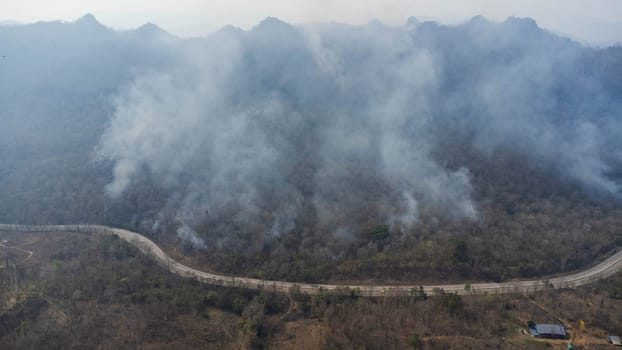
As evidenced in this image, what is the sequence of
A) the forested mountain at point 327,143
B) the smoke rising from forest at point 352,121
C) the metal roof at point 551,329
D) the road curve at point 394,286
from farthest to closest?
1. the smoke rising from forest at point 352,121
2. the forested mountain at point 327,143
3. the road curve at point 394,286
4. the metal roof at point 551,329

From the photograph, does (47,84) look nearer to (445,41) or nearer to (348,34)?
(348,34)

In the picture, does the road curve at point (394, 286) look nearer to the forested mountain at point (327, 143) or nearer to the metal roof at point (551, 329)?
the forested mountain at point (327, 143)

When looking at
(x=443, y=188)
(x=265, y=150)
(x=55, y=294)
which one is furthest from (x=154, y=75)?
(x=443, y=188)

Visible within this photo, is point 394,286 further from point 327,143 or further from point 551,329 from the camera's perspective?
point 327,143

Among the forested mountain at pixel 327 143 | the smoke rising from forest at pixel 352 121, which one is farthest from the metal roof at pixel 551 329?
the smoke rising from forest at pixel 352 121

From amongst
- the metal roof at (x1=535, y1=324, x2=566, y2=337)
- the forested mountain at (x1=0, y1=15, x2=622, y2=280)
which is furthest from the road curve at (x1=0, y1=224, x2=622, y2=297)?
the metal roof at (x1=535, y1=324, x2=566, y2=337)

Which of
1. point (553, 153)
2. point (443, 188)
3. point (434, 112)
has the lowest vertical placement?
point (443, 188)
